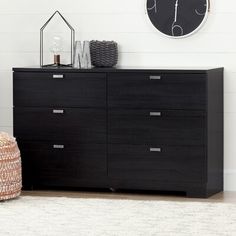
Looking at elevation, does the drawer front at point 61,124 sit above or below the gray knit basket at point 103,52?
below

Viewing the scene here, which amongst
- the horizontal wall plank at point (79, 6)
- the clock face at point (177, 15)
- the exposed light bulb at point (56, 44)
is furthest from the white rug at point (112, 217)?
the horizontal wall plank at point (79, 6)

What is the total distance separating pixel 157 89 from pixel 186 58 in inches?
19.1

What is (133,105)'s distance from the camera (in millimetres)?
6043

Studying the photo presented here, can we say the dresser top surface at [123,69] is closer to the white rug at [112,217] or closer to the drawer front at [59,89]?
the drawer front at [59,89]

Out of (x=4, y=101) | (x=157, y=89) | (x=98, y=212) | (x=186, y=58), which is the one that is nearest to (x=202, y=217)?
(x=98, y=212)

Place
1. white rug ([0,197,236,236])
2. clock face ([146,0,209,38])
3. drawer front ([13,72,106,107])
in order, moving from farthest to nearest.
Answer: clock face ([146,0,209,38]), drawer front ([13,72,106,107]), white rug ([0,197,236,236])

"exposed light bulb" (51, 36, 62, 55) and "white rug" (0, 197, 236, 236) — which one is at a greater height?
"exposed light bulb" (51, 36, 62, 55)

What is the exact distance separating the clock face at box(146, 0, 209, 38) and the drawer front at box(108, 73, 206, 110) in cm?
50

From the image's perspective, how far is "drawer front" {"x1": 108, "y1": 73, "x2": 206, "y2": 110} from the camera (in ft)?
19.4

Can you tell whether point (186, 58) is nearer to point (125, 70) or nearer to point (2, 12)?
point (125, 70)

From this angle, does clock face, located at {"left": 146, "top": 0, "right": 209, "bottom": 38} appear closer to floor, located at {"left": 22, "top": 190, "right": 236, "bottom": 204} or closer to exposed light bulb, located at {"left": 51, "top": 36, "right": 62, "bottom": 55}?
→ exposed light bulb, located at {"left": 51, "top": 36, "right": 62, "bottom": 55}

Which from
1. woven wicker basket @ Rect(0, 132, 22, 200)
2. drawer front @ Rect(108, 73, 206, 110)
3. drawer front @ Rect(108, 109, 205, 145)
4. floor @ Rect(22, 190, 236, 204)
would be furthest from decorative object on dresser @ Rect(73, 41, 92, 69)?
floor @ Rect(22, 190, 236, 204)

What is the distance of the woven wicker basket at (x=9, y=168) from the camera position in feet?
19.1

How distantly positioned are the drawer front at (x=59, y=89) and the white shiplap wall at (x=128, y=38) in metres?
0.45
